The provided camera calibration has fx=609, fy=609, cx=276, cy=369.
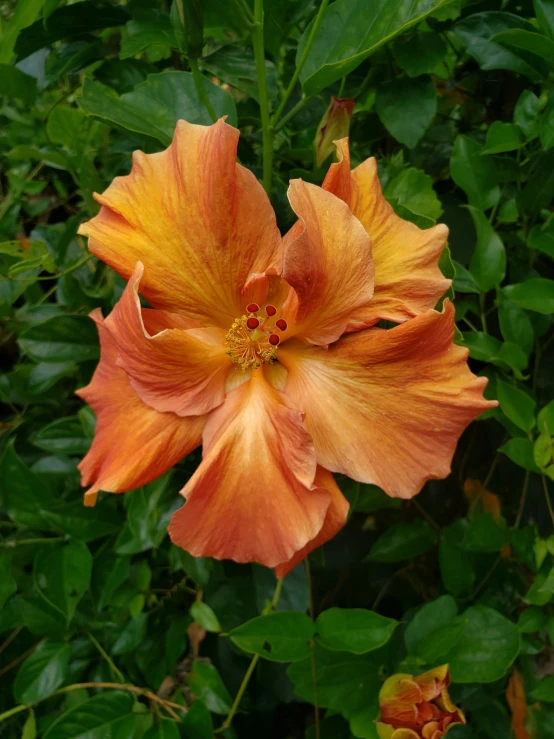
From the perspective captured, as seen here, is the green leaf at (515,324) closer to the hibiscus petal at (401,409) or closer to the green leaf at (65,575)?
the hibiscus petal at (401,409)

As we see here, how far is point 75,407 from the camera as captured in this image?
0.98 metres

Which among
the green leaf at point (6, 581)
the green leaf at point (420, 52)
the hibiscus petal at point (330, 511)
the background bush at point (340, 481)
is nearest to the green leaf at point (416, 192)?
the background bush at point (340, 481)

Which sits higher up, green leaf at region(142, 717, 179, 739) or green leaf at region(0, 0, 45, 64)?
green leaf at region(0, 0, 45, 64)

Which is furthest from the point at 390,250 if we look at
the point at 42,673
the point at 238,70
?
the point at 42,673

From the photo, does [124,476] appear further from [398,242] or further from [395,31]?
[395,31]

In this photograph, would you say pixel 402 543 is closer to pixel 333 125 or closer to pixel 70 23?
pixel 333 125

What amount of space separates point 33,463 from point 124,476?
43 centimetres

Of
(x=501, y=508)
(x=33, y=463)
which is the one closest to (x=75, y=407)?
(x=33, y=463)

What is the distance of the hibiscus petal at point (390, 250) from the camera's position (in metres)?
0.52

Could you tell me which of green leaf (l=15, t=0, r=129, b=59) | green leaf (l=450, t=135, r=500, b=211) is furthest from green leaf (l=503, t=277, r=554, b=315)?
green leaf (l=15, t=0, r=129, b=59)

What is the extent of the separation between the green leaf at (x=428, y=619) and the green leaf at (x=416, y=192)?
1.43 feet

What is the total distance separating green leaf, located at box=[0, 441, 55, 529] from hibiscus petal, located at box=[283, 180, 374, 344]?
1.51ft

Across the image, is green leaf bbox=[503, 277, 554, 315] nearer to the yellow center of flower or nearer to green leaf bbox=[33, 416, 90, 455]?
the yellow center of flower

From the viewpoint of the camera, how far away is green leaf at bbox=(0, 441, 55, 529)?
76 centimetres
